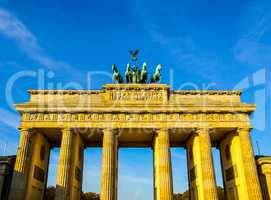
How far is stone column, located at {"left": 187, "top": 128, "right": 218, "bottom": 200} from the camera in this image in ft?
83.7

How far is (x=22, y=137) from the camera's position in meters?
26.7

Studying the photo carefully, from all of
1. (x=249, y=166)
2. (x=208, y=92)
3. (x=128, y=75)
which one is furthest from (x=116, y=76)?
(x=249, y=166)

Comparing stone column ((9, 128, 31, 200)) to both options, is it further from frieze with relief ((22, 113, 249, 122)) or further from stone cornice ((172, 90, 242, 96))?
stone cornice ((172, 90, 242, 96))

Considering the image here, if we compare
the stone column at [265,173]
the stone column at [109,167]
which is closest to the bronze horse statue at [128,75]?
the stone column at [109,167]


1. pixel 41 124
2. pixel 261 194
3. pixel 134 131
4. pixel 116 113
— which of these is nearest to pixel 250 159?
pixel 261 194

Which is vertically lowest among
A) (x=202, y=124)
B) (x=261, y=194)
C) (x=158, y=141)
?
(x=261, y=194)

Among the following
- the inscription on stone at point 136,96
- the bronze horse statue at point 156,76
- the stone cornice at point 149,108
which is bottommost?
the stone cornice at point 149,108

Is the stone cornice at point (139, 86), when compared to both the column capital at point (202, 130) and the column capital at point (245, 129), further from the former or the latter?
the column capital at point (245, 129)

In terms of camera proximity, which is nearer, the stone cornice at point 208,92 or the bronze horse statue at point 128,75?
the stone cornice at point 208,92

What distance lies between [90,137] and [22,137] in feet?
25.6

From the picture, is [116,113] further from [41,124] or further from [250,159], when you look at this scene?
A: [250,159]

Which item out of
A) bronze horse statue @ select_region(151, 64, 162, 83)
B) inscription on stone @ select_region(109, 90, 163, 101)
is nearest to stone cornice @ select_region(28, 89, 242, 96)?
inscription on stone @ select_region(109, 90, 163, 101)

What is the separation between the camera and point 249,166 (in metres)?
26.2

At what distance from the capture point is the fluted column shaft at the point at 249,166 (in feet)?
82.6
